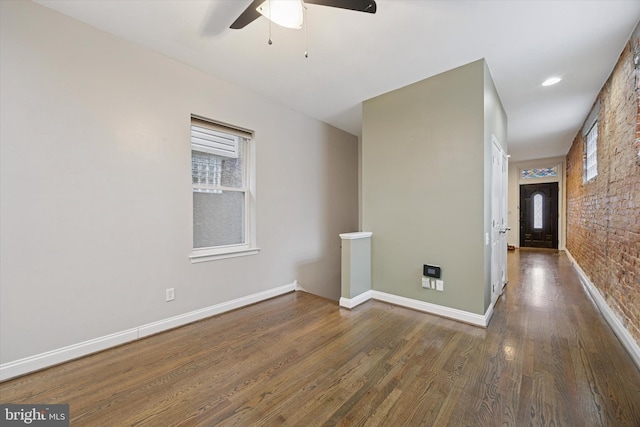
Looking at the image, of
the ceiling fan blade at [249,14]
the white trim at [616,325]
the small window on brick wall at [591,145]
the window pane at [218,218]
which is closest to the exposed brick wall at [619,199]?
the white trim at [616,325]

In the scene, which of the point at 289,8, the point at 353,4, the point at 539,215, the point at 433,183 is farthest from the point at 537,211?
the point at 289,8

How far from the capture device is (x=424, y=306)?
2.96 meters

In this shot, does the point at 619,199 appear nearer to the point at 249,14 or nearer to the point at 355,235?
the point at 355,235

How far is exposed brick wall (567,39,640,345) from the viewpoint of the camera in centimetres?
212

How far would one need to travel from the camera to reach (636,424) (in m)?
1.41

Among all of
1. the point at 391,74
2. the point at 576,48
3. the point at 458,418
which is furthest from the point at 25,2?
the point at 576,48

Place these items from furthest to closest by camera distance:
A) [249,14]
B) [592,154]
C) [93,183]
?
[592,154], [93,183], [249,14]

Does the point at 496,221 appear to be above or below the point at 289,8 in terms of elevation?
below

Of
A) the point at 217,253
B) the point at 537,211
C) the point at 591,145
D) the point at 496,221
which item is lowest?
the point at 217,253

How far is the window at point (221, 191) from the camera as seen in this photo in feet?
9.52

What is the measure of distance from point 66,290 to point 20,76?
1598 millimetres

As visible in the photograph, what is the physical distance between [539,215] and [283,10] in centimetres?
948

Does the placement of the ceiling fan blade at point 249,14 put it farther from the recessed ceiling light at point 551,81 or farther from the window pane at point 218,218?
the recessed ceiling light at point 551,81

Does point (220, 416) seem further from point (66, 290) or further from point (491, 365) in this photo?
point (491, 365)
